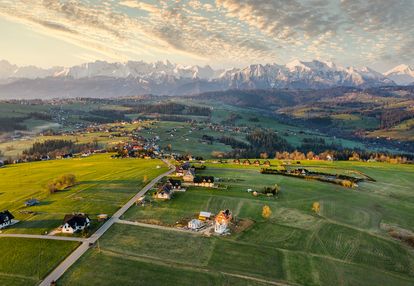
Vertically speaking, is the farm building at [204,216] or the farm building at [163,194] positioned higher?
the farm building at [163,194]

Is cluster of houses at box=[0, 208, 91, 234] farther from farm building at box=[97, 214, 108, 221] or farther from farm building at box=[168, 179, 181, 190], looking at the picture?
farm building at box=[168, 179, 181, 190]

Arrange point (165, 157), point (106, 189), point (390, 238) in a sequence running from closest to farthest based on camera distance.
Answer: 1. point (390, 238)
2. point (106, 189)
3. point (165, 157)

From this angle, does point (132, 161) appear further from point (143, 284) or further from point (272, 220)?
point (143, 284)

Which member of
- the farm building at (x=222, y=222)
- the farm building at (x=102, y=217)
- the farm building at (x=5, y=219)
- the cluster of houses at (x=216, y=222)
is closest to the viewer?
the farm building at (x=222, y=222)

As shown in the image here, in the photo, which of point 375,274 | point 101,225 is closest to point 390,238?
point 375,274

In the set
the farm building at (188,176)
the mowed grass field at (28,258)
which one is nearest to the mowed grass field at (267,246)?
the mowed grass field at (28,258)

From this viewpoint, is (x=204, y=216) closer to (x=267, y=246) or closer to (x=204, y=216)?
(x=204, y=216)

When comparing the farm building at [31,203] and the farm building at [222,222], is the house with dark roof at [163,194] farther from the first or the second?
the farm building at [31,203]
